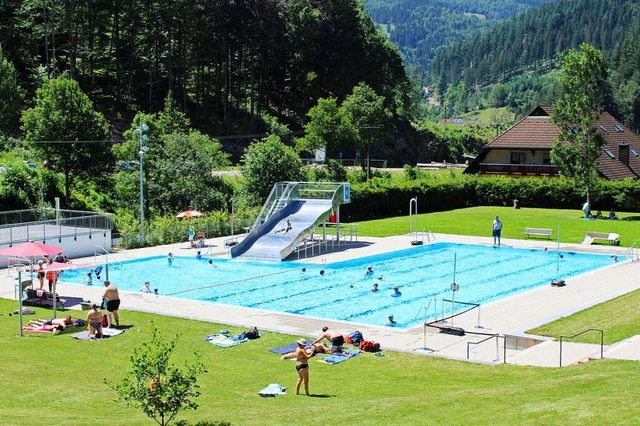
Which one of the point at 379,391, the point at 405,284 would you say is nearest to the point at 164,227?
the point at 405,284

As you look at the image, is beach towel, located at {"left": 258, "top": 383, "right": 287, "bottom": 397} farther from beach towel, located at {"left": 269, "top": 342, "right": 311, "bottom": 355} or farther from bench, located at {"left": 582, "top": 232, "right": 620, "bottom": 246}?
bench, located at {"left": 582, "top": 232, "right": 620, "bottom": 246}

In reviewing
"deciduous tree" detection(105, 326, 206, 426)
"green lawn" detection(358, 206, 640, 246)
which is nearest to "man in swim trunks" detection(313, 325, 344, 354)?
"deciduous tree" detection(105, 326, 206, 426)

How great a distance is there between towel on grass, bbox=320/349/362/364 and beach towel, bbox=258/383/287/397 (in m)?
3.27

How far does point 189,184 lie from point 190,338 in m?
27.9

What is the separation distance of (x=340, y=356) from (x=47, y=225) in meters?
22.7

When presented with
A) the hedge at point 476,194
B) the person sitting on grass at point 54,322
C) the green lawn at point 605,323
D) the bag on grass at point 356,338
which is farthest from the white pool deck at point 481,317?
the hedge at point 476,194

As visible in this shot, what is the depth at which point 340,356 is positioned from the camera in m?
21.4

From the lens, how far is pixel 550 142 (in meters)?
66.8

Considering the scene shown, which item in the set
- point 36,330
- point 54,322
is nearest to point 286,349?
point 54,322

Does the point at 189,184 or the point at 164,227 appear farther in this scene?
the point at 189,184

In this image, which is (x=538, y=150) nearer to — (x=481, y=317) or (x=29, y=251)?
(x=481, y=317)

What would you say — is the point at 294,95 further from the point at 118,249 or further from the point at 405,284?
the point at 405,284

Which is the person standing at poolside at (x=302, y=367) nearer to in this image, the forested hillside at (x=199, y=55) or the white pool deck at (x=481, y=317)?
the white pool deck at (x=481, y=317)

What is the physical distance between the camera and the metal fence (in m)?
37.7
